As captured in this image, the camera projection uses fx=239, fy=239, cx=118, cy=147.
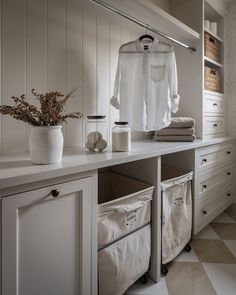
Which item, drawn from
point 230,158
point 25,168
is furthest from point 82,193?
point 230,158

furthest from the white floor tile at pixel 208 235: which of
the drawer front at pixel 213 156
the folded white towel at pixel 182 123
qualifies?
the folded white towel at pixel 182 123

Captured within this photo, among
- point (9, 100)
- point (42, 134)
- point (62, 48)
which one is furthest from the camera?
point (62, 48)

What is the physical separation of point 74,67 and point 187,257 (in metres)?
1.57

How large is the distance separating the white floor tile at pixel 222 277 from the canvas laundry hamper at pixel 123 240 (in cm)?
45

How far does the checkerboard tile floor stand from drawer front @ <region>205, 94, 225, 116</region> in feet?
3.79

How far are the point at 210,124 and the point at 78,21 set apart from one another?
5.06 ft

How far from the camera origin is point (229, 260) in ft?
5.64

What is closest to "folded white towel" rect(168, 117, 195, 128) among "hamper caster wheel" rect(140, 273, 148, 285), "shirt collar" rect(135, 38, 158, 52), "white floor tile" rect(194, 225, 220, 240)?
"shirt collar" rect(135, 38, 158, 52)

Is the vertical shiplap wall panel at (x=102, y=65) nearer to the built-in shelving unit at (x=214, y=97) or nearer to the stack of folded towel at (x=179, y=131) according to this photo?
the stack of folded towel at (x=179, y=131)

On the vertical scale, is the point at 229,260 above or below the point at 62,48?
below

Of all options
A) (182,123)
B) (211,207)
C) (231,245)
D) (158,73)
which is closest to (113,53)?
(158,73)

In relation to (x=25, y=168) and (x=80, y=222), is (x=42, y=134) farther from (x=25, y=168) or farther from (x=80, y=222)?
(x=80, y=222)

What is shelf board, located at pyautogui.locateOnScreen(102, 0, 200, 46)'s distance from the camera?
1.53 meters

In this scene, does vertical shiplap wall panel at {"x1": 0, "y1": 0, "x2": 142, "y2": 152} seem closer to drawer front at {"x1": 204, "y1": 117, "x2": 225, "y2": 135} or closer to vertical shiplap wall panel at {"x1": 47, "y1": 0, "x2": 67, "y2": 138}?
vertical shiplap wall panel at {"x1": 47, "y1": 0, "x2": 67, "y2": 138}
